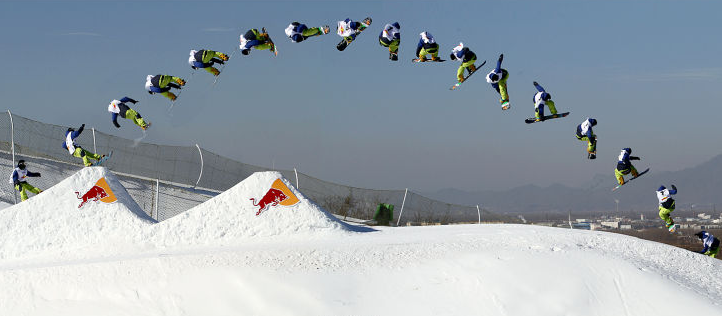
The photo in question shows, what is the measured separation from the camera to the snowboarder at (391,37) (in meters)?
26.0

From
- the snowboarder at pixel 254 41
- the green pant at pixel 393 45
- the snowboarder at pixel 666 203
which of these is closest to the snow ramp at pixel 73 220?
the snowboarder at pixel 254 41

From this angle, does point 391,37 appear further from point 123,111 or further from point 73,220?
point 73,220

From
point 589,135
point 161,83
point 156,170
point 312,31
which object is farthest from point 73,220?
point 589,135

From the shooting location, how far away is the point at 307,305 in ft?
56.0

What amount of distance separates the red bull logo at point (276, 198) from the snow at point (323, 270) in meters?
0.13

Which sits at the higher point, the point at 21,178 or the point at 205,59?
the point at 205,59

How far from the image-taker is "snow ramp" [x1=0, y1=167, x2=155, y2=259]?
2219 centimetres

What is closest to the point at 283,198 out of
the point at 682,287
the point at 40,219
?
the point at 40,219

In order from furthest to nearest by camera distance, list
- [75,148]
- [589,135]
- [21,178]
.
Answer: [75,148], [21,178], [589,135]

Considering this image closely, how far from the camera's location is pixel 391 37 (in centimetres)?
2612

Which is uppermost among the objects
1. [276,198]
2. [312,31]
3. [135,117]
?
[312,31]

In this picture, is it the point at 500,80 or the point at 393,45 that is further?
the point at 393,45

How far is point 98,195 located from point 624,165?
1712cm

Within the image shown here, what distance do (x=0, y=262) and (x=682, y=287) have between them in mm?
18331
